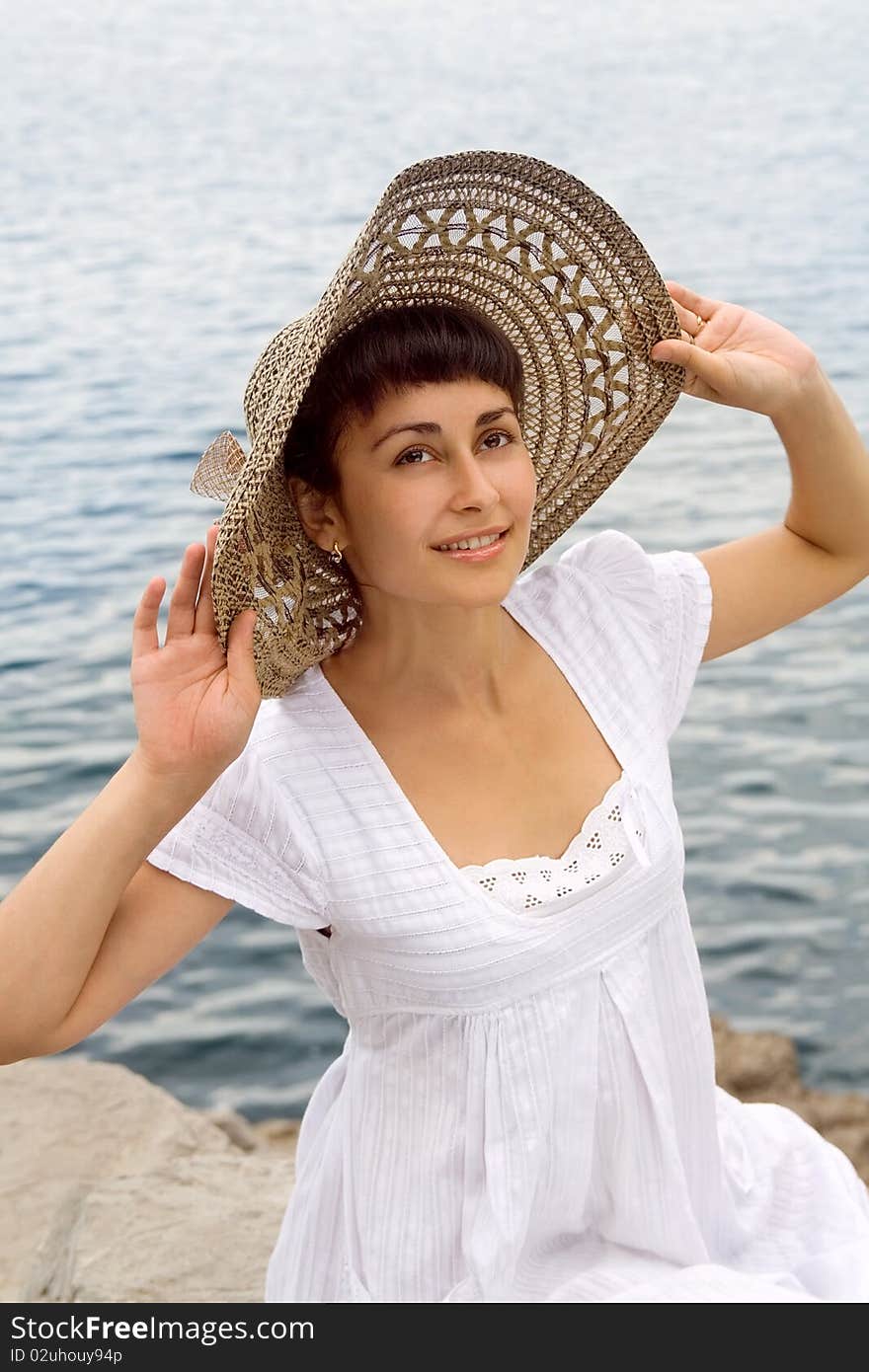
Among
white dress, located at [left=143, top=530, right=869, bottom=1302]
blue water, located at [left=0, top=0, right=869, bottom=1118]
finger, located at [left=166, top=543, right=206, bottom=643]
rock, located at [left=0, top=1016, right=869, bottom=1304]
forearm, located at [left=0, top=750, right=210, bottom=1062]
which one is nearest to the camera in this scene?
forearm, located at [left=0, top=750, right=210, bottom=1062]

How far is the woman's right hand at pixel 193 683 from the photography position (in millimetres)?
1895

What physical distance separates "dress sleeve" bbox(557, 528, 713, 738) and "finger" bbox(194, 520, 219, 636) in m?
0.62

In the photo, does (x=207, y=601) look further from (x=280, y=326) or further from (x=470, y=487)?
(x=280, y=326)

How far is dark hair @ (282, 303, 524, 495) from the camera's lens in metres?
2.12

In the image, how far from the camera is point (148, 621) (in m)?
1.91

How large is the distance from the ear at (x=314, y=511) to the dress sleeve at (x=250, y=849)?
296 millimetres

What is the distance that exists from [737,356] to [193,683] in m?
0.92

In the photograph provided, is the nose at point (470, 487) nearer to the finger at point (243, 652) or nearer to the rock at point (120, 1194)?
the finger at point (243, 652)

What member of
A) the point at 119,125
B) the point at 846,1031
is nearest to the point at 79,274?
the point at 119,125

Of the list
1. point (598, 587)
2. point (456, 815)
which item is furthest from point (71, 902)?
point (598, 587)

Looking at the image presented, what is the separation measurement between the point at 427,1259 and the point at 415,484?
987 millimetres

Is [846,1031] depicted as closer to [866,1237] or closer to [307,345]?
[866,1237]

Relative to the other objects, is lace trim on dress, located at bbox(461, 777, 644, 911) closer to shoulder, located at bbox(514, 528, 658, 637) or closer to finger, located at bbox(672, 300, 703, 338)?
shoulder, located at bbox(514, 528, 658, 637)

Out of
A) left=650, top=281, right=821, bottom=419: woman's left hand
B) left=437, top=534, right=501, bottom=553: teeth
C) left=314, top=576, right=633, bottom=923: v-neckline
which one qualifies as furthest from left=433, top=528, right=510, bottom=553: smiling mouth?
left=650, top=281, right=821, bottom=419: woman's left hand
